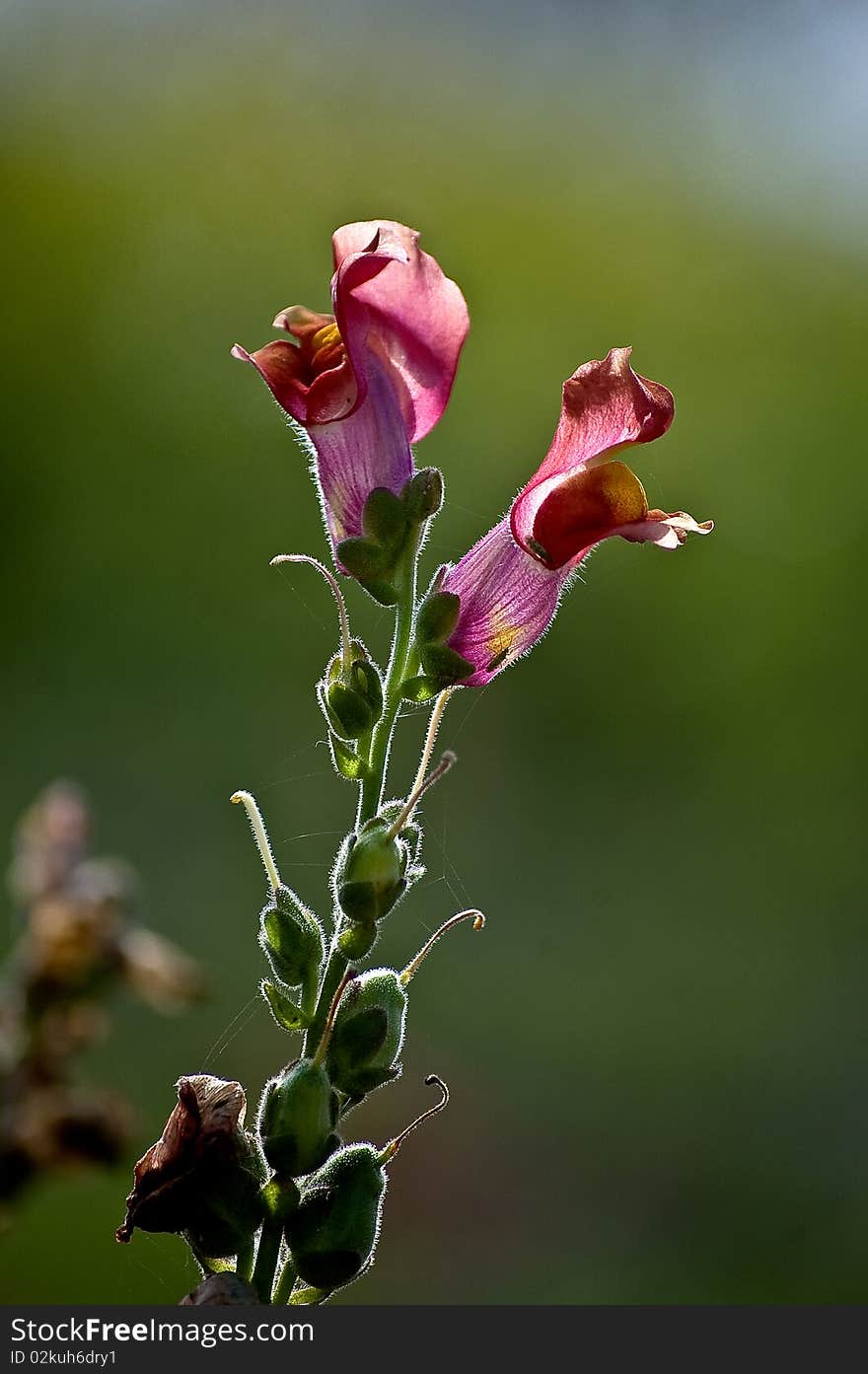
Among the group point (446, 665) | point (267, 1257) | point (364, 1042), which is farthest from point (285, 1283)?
point (446, 665)

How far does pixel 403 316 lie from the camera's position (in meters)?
0.88

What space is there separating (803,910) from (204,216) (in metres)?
3.52

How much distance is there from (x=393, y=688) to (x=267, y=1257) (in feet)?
1.10

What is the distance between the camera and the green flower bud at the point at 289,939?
787 mm

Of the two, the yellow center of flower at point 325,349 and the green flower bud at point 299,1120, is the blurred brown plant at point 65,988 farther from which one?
the yellow center of flower at point 325,349

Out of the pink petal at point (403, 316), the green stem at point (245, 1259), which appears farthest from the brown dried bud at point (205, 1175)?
the pink petal at point (403, 316)

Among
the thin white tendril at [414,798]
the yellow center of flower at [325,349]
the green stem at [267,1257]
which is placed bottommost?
the green stem at [267,1257]

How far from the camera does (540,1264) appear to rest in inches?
151

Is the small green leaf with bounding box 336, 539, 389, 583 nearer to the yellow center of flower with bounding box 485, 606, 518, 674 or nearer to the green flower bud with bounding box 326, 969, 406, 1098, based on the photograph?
the yellow center of flower with bounding box 485, 606, 518, 674

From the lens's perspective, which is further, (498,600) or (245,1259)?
(498,600)

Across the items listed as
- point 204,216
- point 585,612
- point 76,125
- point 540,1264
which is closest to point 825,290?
point 585,612

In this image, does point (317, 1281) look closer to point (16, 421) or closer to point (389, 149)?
point (16, 421)

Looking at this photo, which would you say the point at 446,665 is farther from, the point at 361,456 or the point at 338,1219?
the point at 338,1219

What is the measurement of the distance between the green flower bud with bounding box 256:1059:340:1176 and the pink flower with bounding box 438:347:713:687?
259mm
